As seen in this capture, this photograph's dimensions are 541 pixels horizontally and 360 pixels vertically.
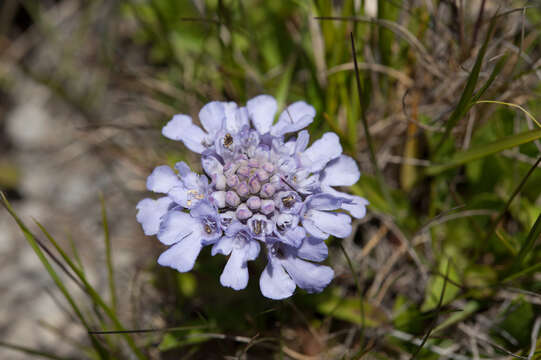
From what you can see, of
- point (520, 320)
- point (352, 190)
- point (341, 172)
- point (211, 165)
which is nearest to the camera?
point (211, 165)

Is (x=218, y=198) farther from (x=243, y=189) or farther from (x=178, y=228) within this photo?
(x=178, y=228)

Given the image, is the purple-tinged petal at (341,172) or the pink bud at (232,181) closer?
the pink bud at (232,181)

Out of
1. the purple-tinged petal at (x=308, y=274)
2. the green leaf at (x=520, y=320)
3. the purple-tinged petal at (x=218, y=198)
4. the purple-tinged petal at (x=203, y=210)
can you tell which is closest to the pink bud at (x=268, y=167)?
the purple-tinged petal at (x=218, y=198)

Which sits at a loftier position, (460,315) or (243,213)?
(243,213)

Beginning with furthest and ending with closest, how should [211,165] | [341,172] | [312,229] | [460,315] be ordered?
[460,315], [341,172], [211,165], [312,229]

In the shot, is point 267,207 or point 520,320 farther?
point 520,320

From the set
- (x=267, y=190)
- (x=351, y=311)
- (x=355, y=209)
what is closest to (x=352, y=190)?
(x=355, y=209)

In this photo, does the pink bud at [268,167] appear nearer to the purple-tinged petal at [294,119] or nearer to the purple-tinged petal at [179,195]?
the purple-tinged petal at [294,119]

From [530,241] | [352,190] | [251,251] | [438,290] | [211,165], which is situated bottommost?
[438,290]
